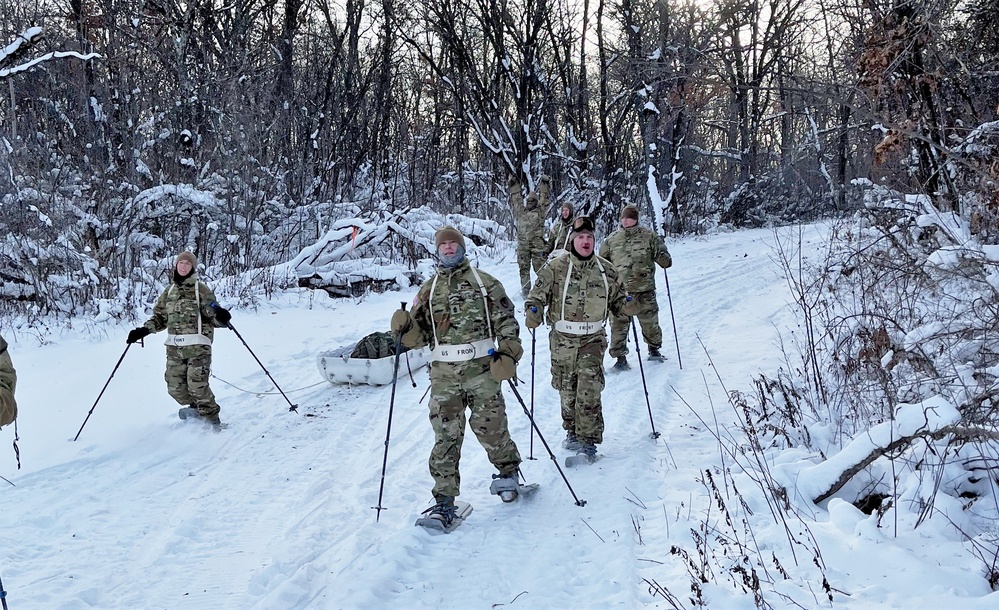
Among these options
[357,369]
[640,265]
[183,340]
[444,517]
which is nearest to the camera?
[444,517]

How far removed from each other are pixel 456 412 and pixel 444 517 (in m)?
0.71

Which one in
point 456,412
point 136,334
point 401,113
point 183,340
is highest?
point 401,113

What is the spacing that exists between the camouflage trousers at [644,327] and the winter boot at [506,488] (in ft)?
11.7

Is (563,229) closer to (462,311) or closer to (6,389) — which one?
(462,311)

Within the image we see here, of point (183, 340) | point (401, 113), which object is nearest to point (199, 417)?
point (183, 340)

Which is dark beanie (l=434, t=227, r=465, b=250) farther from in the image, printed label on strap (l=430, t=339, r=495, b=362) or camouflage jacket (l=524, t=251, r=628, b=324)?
camouflage jacket (l=524, t=251, r=628, b=324)

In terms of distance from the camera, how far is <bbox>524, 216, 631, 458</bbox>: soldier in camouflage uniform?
571 centimetres

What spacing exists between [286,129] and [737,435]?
50.2 feet

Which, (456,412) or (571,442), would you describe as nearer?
(456,412)

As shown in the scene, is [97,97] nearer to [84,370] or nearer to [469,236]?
[469,236]

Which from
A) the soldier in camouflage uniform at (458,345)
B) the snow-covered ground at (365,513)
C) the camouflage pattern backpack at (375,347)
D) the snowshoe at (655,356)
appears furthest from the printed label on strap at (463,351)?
the snowshoe at (655,356)

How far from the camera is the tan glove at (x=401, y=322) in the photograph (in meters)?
4.68

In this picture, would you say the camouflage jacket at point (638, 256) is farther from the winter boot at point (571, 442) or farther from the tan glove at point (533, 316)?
the tan glove at point (533, 316)

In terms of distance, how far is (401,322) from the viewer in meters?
4.70
